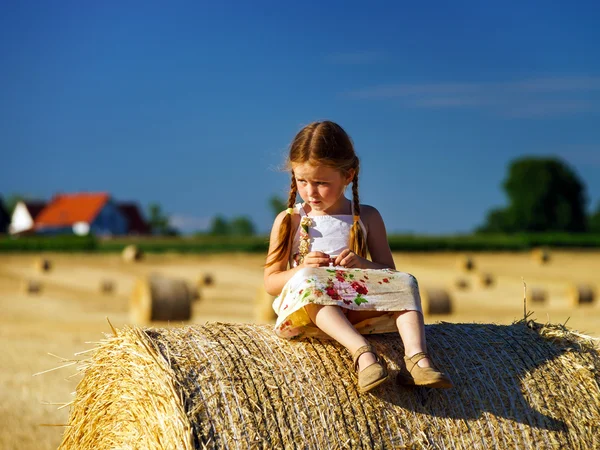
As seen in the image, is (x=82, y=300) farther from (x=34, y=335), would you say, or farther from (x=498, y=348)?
(x=498, y=348)

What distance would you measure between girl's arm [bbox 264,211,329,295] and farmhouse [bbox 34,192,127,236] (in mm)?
77306

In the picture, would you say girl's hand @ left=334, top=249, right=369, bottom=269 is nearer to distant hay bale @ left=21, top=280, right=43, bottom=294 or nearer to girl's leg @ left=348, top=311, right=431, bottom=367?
girl's leg @ left=348, top=311, right=431, bottom=367

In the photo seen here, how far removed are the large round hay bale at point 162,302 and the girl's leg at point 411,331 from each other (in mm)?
11635

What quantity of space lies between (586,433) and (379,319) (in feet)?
4.27

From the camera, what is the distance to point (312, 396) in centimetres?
424

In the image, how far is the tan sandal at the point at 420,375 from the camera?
13.7 ft

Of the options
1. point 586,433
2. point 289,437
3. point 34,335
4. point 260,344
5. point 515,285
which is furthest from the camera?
point 515,285

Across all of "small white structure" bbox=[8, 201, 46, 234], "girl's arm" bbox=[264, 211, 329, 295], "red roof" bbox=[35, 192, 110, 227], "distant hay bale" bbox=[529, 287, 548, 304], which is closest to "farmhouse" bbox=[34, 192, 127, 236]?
"red roof" bbox=[35, 192, 110, 227]

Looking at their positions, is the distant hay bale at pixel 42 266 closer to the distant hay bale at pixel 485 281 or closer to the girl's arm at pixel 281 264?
the distant hay bale at pixel 485 281

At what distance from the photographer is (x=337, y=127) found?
185 inches

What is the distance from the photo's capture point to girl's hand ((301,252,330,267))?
4590mm

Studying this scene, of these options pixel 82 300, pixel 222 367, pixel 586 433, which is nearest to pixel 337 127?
pixel 222 367

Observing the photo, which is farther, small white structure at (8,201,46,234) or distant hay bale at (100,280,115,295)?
small white structure at (8,201,46,234)

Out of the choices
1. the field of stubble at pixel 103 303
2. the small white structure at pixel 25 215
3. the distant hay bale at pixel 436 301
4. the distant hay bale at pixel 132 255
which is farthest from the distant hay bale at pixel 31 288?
the small white structure at pixel 25 215
